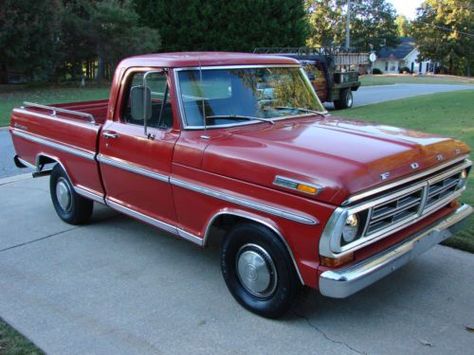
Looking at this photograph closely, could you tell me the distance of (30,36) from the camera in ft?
78.4

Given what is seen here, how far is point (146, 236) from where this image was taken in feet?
18.3

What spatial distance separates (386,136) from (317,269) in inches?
54.2

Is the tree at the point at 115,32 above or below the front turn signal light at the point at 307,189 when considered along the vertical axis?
above

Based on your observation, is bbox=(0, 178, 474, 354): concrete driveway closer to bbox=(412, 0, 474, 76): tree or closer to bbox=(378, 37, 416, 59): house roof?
bbox=(412, 0, 474, 76): tree

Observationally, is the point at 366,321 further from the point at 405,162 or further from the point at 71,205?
the point at 71,205

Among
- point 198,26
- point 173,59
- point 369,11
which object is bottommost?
point 173,59

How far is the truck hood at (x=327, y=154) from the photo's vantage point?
333 centimetres

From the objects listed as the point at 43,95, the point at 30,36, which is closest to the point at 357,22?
the point at 30,36

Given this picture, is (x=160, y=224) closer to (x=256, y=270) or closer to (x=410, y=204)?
(x=256, y=270)

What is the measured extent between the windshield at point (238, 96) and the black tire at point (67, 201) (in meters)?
2.21

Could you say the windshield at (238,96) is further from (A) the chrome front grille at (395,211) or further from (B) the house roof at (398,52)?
(B) the house roof at (398,52)

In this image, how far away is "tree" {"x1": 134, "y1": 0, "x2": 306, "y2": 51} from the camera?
32.3 m

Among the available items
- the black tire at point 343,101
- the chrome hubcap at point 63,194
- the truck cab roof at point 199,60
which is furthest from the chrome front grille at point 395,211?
the black tire at point 343,101

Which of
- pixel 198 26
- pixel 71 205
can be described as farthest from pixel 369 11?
pixel 71 205
